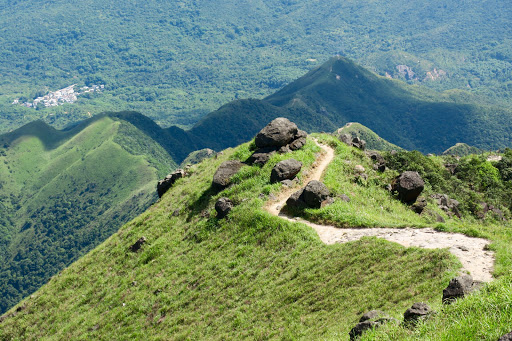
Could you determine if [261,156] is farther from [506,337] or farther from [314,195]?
[506,337]

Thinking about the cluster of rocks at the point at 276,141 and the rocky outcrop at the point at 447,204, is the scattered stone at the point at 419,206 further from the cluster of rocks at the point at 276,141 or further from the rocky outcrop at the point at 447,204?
the cluster of rocks at the point at 276,141

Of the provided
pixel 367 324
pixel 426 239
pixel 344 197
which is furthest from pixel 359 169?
pixel 367 324

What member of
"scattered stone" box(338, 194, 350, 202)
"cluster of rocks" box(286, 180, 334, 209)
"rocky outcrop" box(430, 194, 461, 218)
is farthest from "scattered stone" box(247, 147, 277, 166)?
"rocky outcrop" box(430, 194, 461, 218)

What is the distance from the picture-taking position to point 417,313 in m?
14.1

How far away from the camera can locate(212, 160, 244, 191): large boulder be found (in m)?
35.8

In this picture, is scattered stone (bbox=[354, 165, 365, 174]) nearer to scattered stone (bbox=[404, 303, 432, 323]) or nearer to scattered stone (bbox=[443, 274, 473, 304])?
scattered stone (bbox=[443, 274, 473, 304])

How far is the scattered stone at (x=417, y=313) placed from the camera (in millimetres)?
13956

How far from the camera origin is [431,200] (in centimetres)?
3862

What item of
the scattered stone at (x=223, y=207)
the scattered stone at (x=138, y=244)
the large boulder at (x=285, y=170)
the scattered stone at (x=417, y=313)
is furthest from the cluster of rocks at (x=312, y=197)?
the scattered stone at (x=417, y=313)

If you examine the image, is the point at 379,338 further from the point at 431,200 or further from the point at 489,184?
the point at 489,184

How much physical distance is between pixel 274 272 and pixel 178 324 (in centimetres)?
659

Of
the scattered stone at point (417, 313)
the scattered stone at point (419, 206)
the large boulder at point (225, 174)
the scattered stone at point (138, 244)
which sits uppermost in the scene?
the scattered stone at point (417, 313)

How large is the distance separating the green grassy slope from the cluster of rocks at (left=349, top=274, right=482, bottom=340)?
126 cm

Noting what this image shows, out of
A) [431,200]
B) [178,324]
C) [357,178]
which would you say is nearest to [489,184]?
[431,200]
